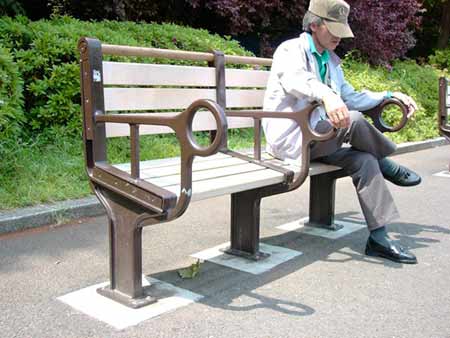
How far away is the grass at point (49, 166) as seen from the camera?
4.00 m

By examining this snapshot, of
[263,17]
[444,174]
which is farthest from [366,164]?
[263,17]

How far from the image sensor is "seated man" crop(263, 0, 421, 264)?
313cm

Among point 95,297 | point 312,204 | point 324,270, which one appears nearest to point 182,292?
point 95,297

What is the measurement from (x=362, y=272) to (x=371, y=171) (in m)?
0.56

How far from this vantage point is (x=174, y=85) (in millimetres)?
3262

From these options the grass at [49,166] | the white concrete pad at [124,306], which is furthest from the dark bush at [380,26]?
the white concrete pad at [124,306]

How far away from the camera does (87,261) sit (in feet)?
10.5

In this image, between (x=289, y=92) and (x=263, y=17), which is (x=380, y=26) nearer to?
(x=263, y=17)

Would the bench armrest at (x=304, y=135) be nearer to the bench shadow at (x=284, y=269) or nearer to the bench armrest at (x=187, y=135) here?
the bench shadow at (x=284, y=269)

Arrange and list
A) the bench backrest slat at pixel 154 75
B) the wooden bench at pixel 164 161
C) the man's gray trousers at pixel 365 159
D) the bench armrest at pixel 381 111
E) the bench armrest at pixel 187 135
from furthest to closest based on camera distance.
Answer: the bench armrest at pixel 381 111
the man's gray trousers at pixel 365 159
the bench backrest slat at pixel 154 75
the wooden bench at pixel 164 161
the bench armrest at pixel 187 135

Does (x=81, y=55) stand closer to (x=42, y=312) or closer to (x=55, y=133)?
(x=42, y=312)

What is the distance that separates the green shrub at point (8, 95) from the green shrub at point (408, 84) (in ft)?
19.5

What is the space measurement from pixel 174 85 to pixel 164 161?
44cm

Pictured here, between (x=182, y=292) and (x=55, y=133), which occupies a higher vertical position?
(x=55, y=133)
